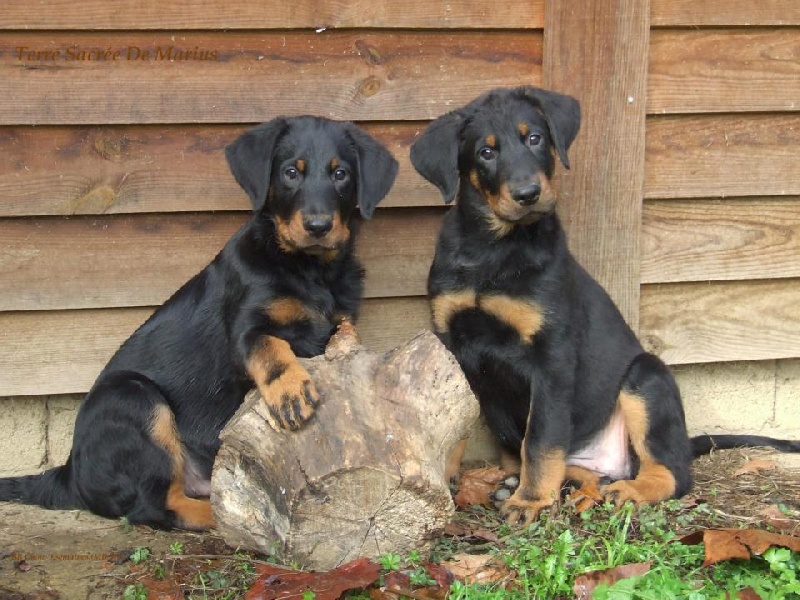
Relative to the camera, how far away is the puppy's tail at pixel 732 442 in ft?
14.7

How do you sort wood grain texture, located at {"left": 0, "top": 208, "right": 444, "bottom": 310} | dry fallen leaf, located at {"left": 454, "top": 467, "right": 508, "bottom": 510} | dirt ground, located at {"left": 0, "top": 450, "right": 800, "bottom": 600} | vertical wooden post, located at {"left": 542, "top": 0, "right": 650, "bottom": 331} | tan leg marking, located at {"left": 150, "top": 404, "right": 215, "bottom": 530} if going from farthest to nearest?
vertical wooden post, located at {"left": 542, "top": 0, "right": 650, "bottom": 331}
wood grain texture, located at {"left": 0, "top": 208, "right": 444, "bottom": 310}
dry fallen leaf, located at {"left": 454, "top": 467, "right": 508, "bottom": 510}
tan leg marking, located at {"left": 150, "top": 404, "right": 215, "bottom": 530}
dirt ground, located at {"left": 0, "top": 450, "right": 800, "bottom": 600}

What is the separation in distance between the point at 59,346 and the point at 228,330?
1.01m

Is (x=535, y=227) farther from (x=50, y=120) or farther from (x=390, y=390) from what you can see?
(x=50, y=120)

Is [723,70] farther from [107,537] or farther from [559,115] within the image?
[107,537]

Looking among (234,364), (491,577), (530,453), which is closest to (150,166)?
(234,364)

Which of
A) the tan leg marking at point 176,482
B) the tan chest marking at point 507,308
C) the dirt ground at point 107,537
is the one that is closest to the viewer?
the dirt ground at point 107,537

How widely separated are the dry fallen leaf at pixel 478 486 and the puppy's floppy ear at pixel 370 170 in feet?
3.94

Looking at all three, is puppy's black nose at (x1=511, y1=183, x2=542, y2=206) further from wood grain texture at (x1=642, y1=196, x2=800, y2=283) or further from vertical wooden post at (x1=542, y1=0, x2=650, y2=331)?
wood grain texture at (x1=642, y1=196, x2=800, y2=283)

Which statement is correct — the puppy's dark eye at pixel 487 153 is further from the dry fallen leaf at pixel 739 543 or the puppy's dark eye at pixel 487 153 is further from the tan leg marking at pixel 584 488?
the dry fallen leaf at pixel 739 543

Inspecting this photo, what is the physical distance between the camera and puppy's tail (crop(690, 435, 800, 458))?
4492 millimetres

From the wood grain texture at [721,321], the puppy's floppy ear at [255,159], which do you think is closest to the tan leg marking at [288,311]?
the puppy's floppy ear at [255,159]

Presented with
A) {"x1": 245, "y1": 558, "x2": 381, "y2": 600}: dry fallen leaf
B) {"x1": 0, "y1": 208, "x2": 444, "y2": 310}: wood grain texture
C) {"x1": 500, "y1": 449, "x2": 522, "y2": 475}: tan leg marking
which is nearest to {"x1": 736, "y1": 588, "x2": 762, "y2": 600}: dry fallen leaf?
{"x1": 245, "y1": 558, "x2": 381, "y2": 600}: dry fallen leaf

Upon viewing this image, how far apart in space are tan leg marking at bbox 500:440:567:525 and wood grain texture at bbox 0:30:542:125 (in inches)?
62.5

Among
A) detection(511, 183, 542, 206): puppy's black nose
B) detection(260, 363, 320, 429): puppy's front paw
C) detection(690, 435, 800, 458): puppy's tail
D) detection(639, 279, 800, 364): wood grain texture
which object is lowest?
detection(690, 435, 800, 458): puppy's tail
